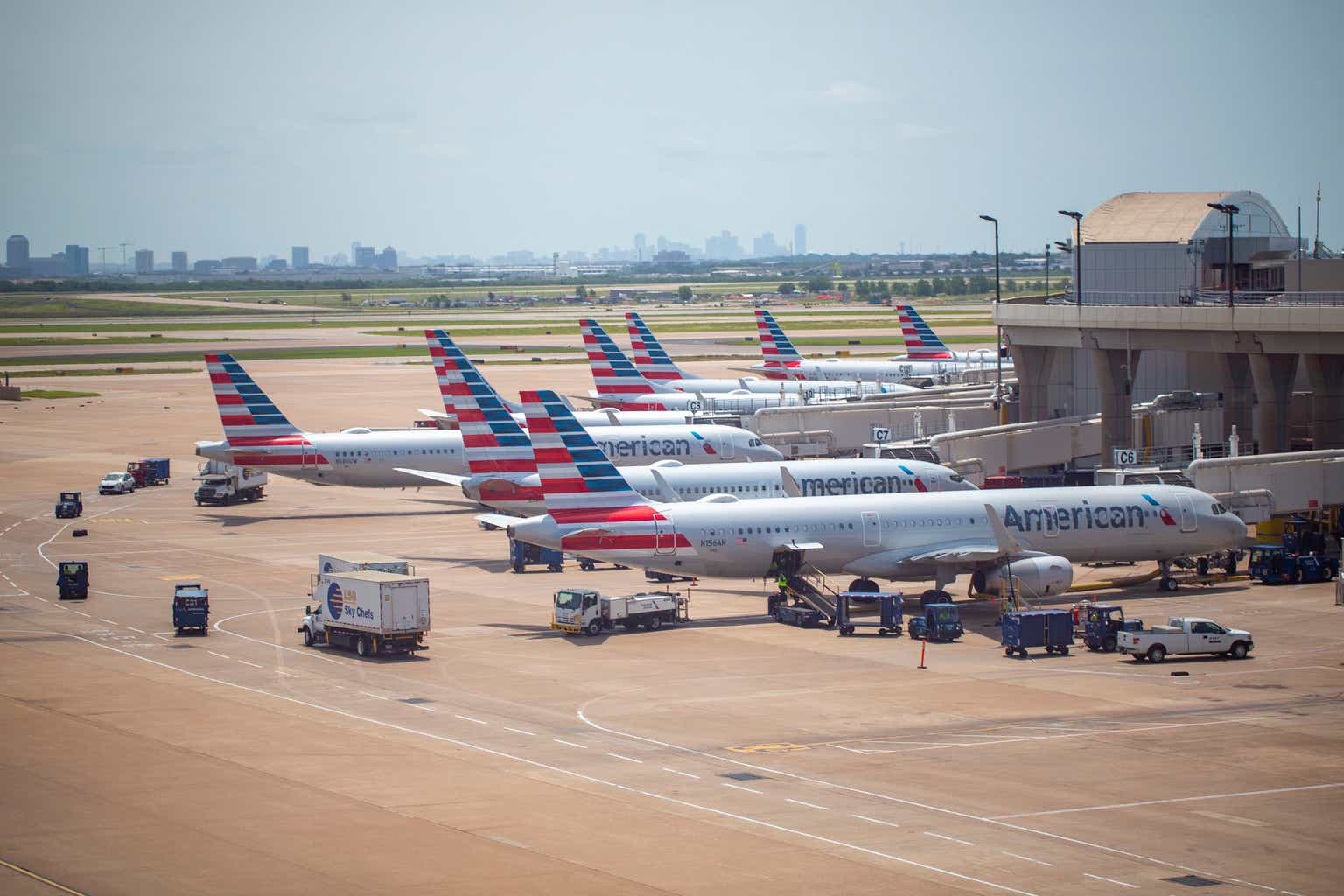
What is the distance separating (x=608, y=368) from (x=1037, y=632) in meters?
71.4

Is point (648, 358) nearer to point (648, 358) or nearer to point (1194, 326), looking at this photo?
point (648, 358)

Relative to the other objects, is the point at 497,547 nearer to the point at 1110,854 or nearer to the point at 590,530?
the point at 590,530

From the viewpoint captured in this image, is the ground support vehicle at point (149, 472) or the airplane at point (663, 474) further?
the ground support vehicle at point (149, 472)

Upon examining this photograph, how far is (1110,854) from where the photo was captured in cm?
3195

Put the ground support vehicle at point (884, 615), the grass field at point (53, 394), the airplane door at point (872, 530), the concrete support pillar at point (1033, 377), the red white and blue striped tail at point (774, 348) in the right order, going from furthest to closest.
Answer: the grass field at point (53, 394)
the red white and blue striped tail at point (774, 348)
the concrete support pillar at point (1033, 377)
the airplane door at point (872, 530)
the ground support vehicle at point (884, 615)

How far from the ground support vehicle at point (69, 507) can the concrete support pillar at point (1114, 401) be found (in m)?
55.6

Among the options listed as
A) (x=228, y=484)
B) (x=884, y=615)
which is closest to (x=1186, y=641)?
(x=884, y=615)

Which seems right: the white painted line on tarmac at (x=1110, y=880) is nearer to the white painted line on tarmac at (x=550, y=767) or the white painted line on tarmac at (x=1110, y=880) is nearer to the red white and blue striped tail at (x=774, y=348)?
the white painted line on tarmac at (x=550, y=767)

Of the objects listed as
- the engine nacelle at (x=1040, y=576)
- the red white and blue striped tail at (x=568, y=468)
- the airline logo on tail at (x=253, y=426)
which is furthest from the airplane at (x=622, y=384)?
the red white and blue striped tail at (x=568, y=468)

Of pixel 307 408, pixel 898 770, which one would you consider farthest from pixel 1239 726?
pixel 307 408

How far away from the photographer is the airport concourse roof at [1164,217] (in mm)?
92938

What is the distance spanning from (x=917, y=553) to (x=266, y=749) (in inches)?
1098

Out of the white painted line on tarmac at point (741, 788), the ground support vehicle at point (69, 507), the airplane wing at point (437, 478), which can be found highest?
the airplane wing at point (437, 478)

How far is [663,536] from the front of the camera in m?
57.7
